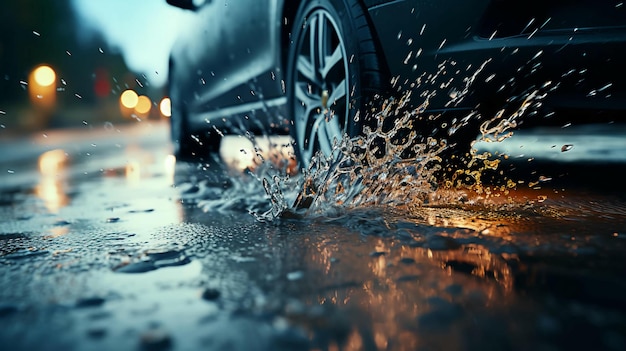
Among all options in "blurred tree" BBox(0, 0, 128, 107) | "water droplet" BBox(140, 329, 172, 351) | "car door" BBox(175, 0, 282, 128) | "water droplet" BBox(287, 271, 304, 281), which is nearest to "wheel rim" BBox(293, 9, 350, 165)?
"car door" BBox(175, 0, 282, 128)

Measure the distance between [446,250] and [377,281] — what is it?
41 cm

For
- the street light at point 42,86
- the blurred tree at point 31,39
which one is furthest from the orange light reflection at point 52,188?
the street light at point 42,86

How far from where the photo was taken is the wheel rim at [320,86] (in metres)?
3.10

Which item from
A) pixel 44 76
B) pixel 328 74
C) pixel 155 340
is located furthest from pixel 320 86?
pixel 44 76

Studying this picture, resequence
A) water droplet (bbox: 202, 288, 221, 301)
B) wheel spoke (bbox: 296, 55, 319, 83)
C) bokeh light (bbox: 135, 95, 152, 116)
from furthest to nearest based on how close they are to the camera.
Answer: bokeh light (bbox: 135, 95, 152, 116)
wheel spoke (bbox: 296, 55, 319, 83)
water droplet (bbox: 202, 288, 221, 301)

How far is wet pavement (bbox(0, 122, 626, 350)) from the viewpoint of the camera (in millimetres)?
1284

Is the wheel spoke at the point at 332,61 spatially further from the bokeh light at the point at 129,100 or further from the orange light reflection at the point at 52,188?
the bokeh light at the point at 129,100

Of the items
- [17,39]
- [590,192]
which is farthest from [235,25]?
[17,39]

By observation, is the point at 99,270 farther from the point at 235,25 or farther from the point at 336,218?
the point at 235,25

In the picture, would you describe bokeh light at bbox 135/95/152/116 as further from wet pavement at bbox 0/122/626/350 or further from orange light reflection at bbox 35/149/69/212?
wet pavement at bbox 0/122/626/350

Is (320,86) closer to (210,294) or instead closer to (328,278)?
(328,278)

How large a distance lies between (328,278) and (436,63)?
1.26 metres

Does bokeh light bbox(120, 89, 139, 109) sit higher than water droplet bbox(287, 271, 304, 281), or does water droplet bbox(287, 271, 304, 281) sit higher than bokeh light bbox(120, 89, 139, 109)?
bokeh light bbox(120, 89, 139, 109)

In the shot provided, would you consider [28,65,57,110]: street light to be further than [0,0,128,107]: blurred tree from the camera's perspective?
No
